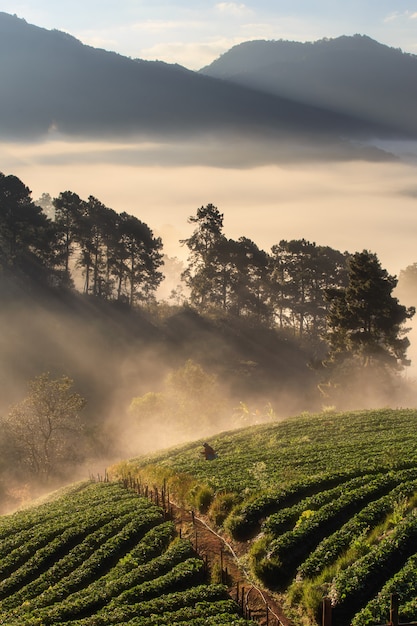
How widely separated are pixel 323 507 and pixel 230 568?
527 cm

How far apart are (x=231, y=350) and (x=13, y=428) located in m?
58.2

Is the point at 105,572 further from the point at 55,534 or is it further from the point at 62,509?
the point at 62,509

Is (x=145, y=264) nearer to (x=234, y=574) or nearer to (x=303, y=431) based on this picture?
(x=303, y=431)

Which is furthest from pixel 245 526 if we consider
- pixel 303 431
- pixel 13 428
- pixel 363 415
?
pixel 13 428

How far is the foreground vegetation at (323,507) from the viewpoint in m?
22.1

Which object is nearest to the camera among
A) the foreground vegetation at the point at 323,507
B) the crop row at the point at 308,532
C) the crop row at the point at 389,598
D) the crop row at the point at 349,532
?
the crop row at the point at 389,598

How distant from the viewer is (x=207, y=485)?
124 ft

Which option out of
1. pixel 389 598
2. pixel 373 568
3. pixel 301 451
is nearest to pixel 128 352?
pixel 301 451

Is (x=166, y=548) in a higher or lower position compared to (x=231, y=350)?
lower

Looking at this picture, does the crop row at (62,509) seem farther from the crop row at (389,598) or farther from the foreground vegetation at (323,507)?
the crop row at (389,598)

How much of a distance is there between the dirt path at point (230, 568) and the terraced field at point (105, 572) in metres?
0.70

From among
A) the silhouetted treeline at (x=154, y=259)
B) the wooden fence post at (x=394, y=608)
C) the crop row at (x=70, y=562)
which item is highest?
the silhouetted treeline at (x=154, y=259)

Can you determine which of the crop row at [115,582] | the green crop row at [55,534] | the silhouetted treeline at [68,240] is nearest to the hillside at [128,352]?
the silhouetted treeline at [68,240]

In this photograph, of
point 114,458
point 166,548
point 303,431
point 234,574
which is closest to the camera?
point 234,574
